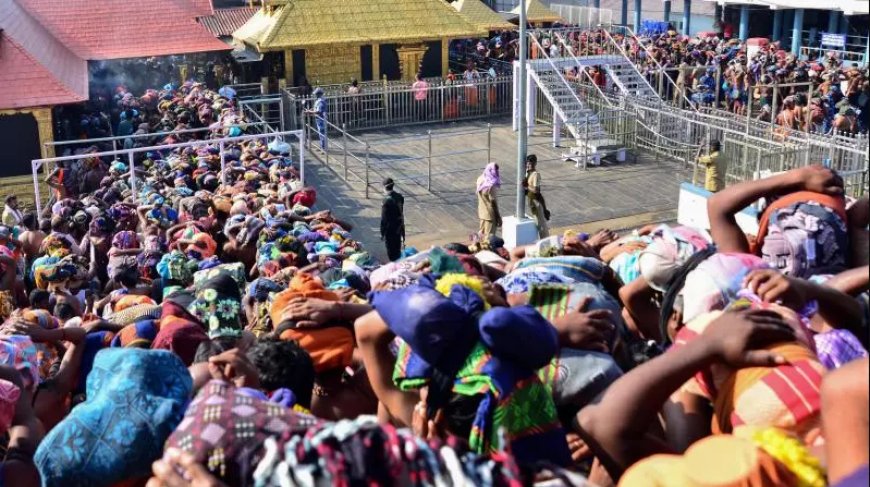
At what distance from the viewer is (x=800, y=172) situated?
402 centimetres

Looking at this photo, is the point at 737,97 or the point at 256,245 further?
the point at 737,97

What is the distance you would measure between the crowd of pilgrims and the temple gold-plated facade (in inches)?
744

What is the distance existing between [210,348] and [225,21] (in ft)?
78.8

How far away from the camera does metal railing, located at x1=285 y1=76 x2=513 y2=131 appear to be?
21891 mm

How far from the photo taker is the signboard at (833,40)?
29609 mm

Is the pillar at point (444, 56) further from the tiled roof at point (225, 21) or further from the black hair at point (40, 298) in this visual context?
the black hair at point (40, 298)

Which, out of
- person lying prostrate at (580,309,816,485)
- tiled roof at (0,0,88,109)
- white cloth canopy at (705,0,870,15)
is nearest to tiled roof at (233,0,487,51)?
tiled roof at (0,0,88,109)

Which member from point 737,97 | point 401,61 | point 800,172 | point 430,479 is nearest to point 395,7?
point 401,61

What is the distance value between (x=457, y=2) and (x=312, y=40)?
748 cm

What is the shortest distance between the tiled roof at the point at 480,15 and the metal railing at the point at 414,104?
15.6 ft

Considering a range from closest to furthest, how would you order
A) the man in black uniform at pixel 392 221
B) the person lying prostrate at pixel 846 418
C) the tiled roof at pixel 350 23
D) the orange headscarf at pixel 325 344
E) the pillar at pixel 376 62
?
the person lying prostrate at pixel 846 418 < the orange headscarf at pixel 325 344 < the man in black uniform at pixel 392 221 < the tiled roof at pixel 350 23 < the pillar at pixel 376 62

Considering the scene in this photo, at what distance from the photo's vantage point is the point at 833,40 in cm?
2998

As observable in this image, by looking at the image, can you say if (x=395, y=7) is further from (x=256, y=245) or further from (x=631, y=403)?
(x=631, y=403)

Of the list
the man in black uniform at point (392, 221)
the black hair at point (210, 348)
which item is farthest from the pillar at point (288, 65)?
the black hair at point (210, 348)
